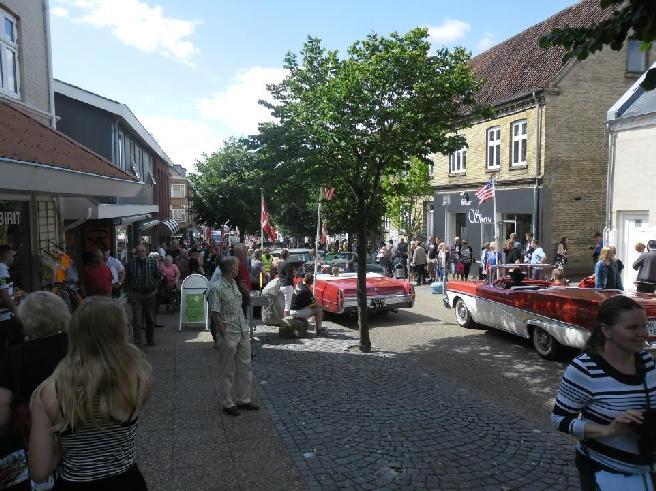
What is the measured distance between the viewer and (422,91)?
811 cm

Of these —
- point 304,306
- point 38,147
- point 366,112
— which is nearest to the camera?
point 38,147

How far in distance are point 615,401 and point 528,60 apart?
22744mm

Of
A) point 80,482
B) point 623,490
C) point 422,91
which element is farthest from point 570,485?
point 422,91

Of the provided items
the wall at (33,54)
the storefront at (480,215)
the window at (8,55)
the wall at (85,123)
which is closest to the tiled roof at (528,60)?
the storefront at (480,215)

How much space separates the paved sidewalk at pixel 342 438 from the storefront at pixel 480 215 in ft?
42.4

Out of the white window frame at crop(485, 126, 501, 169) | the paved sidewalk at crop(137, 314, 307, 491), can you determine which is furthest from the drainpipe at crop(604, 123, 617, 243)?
the paved sidewalk at crop(137, 314, 307, 491)

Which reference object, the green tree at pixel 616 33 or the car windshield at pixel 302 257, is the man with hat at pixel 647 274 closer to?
the green tree at pixel 616 33

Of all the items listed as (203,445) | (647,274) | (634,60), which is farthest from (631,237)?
(203,445)

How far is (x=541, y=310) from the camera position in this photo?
8.26 m

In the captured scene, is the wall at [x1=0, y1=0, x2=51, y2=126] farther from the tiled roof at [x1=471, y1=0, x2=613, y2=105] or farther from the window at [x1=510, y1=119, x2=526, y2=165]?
the window at [x1=510, y1=119, x2=526, y2=165]

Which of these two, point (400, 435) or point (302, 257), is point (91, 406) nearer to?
point (400, 435)

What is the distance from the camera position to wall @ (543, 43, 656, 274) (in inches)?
779

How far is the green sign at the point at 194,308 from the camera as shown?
10.7 metres

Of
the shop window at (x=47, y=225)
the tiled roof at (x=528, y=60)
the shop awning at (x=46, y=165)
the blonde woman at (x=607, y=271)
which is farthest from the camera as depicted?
the tiled roof at (x=528, y=60)
